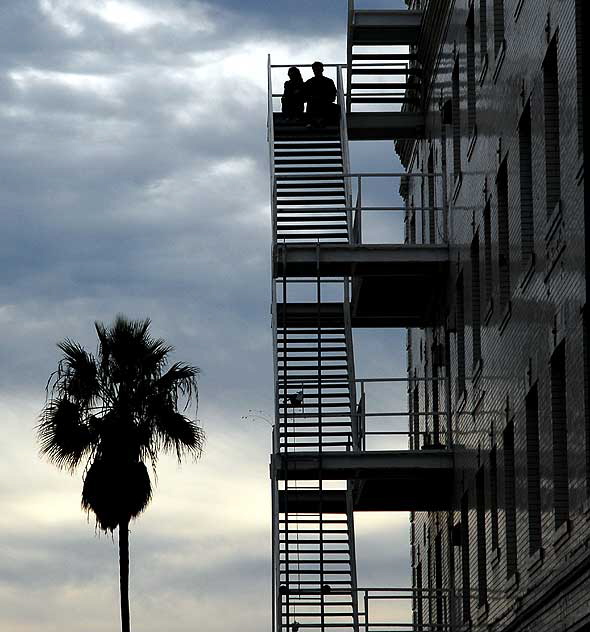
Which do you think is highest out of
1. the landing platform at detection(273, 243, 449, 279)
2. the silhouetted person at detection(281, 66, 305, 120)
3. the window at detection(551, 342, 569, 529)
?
the silhouetted person at detection(281, 66, 305, 120)

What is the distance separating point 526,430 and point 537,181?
3678mm

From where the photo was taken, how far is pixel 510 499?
26.9 meters

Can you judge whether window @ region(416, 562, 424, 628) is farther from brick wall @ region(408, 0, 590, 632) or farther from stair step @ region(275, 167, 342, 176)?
stair step @ region(275, 167, 342, 176)

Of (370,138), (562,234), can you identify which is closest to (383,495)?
(370,138)

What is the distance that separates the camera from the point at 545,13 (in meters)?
23.3

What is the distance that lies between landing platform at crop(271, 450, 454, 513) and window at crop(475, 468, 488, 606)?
2.65 metres

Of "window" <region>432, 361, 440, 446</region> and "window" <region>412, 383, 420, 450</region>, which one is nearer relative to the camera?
"window" <region>432, 361, 440, 446</region>

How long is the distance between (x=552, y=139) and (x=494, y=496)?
312 inches

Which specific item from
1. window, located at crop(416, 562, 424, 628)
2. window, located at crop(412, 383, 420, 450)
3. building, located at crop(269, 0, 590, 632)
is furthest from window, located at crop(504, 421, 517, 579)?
window, located at crop(416, 562, 424, 628)

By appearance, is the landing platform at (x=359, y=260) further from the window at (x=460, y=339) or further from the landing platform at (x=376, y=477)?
the landing platform at (x=376, y=477)

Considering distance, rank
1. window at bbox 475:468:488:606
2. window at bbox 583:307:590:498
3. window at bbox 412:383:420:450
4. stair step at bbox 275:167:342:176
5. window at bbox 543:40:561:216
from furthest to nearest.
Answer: window at bbox 412:383:420:450 → stair step at bbox 275:167:342:176 → window at bbox 475:468:488:606 → window at bbox 543:40:561:216 → window at bbox 583:307:590:498

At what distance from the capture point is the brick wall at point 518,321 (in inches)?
843

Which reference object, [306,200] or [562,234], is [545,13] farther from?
[306,200]

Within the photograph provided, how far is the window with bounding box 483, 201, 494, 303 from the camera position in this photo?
29297mm
